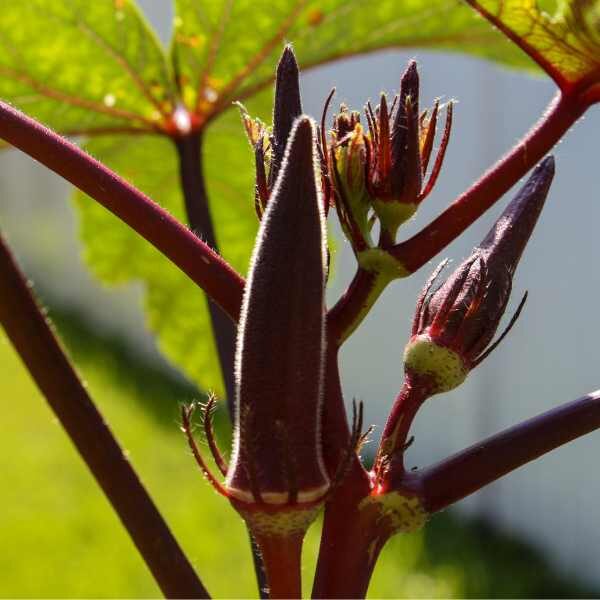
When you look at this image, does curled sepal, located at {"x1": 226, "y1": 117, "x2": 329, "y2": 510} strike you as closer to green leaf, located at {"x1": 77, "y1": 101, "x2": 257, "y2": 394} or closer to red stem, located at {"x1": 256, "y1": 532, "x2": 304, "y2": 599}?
red stem, located at {"x1": 256, "y1": 532, "x2": 304, "y2": 599}

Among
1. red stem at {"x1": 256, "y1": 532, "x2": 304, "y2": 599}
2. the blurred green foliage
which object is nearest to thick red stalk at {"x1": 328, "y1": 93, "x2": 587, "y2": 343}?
red stem at {"x1": 256, "y1": 532, "x2": 304, "y2": 599}

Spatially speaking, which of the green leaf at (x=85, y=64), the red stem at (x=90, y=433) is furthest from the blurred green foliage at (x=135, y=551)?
the red stem at (x=90, y=433)

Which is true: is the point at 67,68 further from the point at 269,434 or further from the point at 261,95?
the point at 269,434

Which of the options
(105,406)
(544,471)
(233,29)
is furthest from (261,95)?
(105,406)

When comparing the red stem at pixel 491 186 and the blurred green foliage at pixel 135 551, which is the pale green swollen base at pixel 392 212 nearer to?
the red stem at pixel 491 186

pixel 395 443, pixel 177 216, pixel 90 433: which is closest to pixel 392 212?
pixel 395 443
